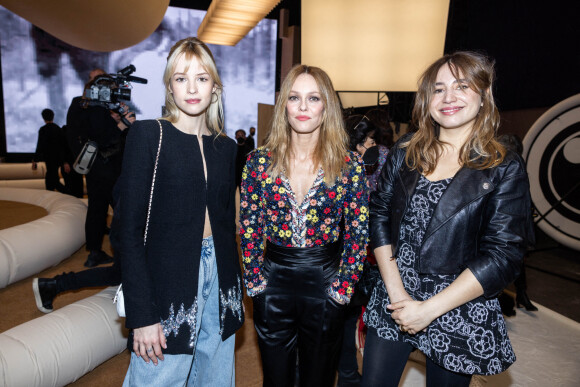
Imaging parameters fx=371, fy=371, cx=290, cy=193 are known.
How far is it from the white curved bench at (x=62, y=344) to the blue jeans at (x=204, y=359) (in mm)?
959

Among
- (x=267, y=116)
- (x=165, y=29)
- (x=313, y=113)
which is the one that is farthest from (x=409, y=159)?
(x=165, y=29)

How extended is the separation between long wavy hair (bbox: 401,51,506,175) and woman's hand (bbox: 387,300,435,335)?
490 millimetres

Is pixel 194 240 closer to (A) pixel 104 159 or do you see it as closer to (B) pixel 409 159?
(B) pixel 409 159

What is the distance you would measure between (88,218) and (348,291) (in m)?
3.10

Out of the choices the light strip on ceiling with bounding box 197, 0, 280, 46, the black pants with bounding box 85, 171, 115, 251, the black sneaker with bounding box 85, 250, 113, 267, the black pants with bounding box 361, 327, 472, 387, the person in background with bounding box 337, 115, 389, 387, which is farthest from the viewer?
the light strip on ceiling with bounding box 197, 0, 280, 46

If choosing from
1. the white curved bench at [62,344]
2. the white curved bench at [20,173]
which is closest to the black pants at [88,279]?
the white curved bench at [62,344]

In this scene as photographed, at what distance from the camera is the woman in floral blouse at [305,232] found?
1.56m

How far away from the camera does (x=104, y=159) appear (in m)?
3.43

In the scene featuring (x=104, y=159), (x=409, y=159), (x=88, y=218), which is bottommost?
(x=88, y=218)

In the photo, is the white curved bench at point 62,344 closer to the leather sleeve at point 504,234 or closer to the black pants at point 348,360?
the black pants at point 348,360

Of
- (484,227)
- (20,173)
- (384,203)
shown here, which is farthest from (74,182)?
(484,227)

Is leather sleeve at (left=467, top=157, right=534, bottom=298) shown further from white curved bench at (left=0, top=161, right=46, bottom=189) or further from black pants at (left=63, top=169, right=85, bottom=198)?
white curved bench at (left=0, top=161, right=46, bottom=189)

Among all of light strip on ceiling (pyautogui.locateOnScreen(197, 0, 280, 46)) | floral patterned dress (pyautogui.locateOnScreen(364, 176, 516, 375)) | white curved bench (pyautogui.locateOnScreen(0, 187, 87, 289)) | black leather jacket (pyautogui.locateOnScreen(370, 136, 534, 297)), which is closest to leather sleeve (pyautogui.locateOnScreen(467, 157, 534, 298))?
black leather jacket (pyautogui.locateOnScreen(370, 136, 534, 297))

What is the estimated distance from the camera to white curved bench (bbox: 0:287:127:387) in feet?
6.20
